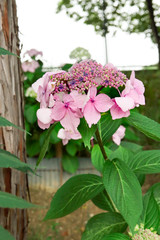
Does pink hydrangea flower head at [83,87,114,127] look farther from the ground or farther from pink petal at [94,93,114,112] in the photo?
the ground

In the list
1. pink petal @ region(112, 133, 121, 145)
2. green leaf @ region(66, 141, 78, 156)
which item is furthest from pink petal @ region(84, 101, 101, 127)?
green leaf @ region(66, 141, 78, 156)

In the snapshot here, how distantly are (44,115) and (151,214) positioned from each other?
0.57 m

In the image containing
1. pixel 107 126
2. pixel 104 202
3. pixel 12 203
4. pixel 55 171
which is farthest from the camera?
pixel 55 171

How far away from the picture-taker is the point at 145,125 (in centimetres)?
103

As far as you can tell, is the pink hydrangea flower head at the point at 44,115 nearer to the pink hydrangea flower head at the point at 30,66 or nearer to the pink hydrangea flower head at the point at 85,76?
the pink hydrangea flower head at the point at 85,76

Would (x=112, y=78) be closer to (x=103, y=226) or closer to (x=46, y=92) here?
(x=46, y=92)

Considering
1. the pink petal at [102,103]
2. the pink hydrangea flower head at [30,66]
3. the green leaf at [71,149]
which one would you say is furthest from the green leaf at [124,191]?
the pink hydrangea flower head at [30,66]

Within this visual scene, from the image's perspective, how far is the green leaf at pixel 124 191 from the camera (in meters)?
0.99

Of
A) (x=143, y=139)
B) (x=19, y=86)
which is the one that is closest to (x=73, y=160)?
(x=143, y=139)

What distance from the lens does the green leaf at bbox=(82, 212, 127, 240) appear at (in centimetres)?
128

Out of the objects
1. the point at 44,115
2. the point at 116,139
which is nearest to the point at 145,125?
the point at 44,115

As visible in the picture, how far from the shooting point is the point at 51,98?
102 centimetres

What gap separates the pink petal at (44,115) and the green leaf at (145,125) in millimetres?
267

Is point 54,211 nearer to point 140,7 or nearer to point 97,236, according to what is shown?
point 97,236
